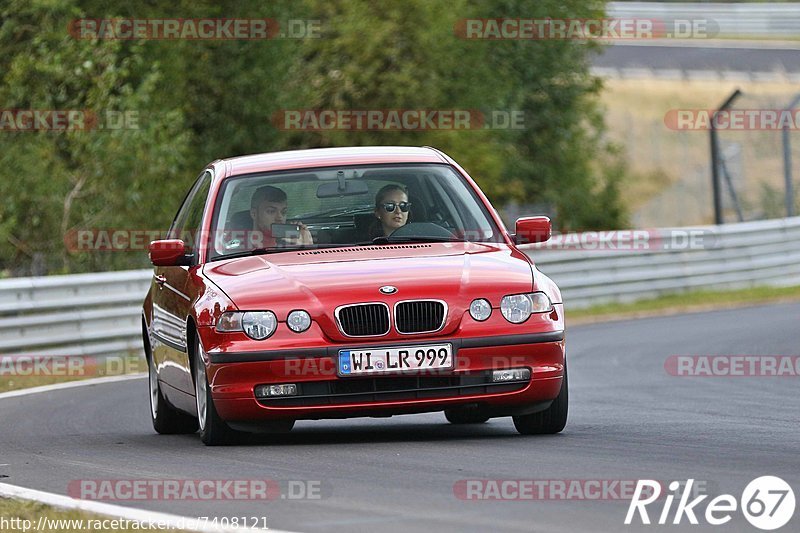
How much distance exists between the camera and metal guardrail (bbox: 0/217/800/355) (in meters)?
17.5

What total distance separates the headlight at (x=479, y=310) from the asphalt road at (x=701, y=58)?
39.1 m

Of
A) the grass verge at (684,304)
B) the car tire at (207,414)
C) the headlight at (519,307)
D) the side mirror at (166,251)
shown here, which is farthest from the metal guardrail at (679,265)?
the headlight at (519,307)

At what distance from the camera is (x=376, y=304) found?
8.66m

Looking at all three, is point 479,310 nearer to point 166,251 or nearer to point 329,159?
point 329,159

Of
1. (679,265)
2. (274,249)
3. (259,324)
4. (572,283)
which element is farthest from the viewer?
(679,265)

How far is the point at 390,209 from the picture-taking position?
9.84 metres

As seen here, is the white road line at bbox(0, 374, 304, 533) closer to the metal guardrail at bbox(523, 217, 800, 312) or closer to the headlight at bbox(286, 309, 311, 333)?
the headlight at bbox(286, 309, 311, 333)

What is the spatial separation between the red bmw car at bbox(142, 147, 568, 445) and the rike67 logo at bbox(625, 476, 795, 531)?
1.93 m

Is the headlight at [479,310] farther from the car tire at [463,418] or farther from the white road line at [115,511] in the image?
the white road line at [115,511]

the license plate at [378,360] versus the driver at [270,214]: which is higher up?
the driver at [270,214]

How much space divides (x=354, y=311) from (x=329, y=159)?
165cm

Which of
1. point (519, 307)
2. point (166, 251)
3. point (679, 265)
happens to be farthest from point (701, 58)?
point (519, 307)

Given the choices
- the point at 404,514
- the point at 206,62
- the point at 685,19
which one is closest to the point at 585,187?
the point at 206,62

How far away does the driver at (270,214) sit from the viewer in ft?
31.9
